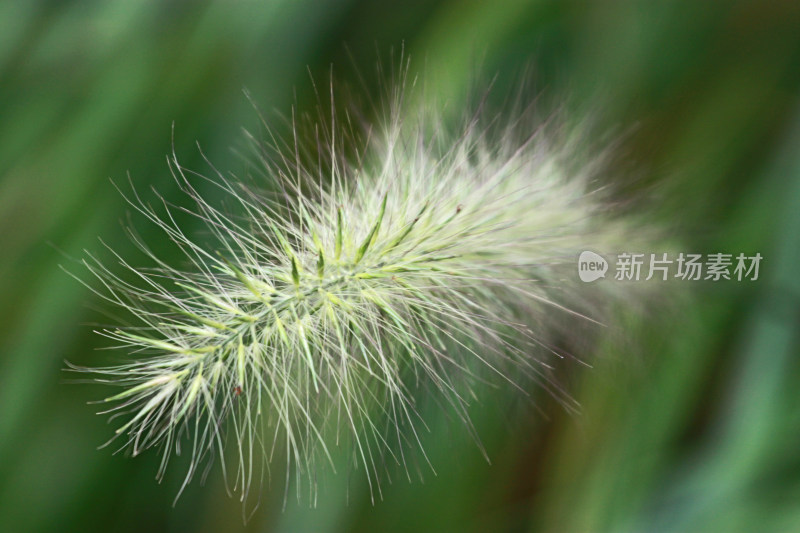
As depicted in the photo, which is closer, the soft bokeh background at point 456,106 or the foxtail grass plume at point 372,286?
the foxtail grass plume at point 372,286

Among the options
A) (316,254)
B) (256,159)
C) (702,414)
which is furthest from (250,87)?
(702,414)

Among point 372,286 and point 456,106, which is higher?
point 456,106

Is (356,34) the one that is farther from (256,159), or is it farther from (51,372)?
(51,372)

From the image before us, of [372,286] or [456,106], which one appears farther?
[456,106]
